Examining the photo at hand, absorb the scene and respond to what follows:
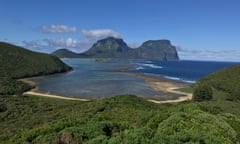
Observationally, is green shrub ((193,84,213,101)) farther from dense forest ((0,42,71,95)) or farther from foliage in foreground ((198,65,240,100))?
dense forest ((0,42,71,95))

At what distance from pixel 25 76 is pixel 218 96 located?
8046 centimetres

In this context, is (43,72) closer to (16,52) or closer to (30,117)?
(16,52)

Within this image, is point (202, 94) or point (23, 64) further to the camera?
point (23, 64)

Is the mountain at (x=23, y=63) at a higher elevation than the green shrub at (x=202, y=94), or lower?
higher

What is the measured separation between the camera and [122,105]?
46344 mm

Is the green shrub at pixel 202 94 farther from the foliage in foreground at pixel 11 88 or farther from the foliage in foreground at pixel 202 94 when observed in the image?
the foliage in foreground at pixel 11 88

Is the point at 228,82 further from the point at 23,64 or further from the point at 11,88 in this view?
the point at 23,64

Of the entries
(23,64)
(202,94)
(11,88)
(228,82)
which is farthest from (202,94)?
(23,64)

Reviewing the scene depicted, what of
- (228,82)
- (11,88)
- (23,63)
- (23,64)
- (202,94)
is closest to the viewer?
(202,94)

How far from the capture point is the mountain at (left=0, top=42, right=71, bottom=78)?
106m

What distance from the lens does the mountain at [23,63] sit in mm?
105537

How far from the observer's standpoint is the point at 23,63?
382 feet

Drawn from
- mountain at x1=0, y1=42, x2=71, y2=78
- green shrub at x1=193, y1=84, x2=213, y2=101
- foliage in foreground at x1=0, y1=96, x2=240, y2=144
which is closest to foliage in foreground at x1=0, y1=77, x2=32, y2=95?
mountain at x1=0, y1=42, x2=71, y2=78

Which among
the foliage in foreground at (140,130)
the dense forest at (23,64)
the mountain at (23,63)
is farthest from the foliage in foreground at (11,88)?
the foliage in foreground at (140,130)
